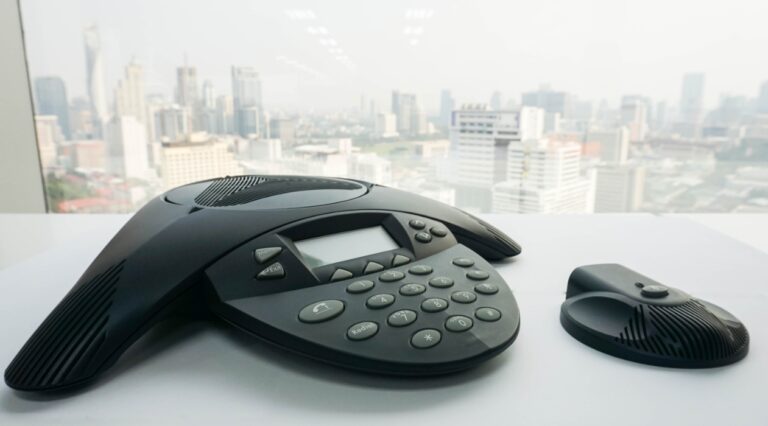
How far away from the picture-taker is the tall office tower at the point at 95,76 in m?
1.80

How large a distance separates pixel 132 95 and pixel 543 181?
1434 millimetres

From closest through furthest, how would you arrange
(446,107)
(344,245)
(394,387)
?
1. (394,387)
2. (344,245)
3. (446,107)

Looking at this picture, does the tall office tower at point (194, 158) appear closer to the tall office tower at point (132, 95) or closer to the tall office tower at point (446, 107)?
the tall office tower at point (132, 95)

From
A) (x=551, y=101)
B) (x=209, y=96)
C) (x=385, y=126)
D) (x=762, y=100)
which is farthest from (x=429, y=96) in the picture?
(x=762, y=100)

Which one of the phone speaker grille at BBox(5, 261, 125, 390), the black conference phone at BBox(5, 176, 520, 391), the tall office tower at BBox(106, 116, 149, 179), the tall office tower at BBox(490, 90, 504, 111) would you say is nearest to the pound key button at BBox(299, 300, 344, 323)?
the black conference phone at BBox(5, 176, 520, 391)

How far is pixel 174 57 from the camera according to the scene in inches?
69.7

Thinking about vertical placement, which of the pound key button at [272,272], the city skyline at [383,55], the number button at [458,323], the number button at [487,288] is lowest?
the number button at [458,323]

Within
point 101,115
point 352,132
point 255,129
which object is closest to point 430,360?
point 352,132

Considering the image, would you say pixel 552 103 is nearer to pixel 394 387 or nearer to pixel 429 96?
pixel 429 96

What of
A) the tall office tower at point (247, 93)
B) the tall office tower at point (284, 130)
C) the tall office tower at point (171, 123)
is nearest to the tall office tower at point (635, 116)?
the tall office tower at point (284, 130)

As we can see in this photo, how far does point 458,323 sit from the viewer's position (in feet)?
1.01

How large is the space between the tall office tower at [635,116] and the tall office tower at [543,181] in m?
0.17

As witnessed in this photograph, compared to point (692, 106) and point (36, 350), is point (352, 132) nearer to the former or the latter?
point (692, 106)

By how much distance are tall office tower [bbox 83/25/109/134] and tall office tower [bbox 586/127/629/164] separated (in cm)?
164
